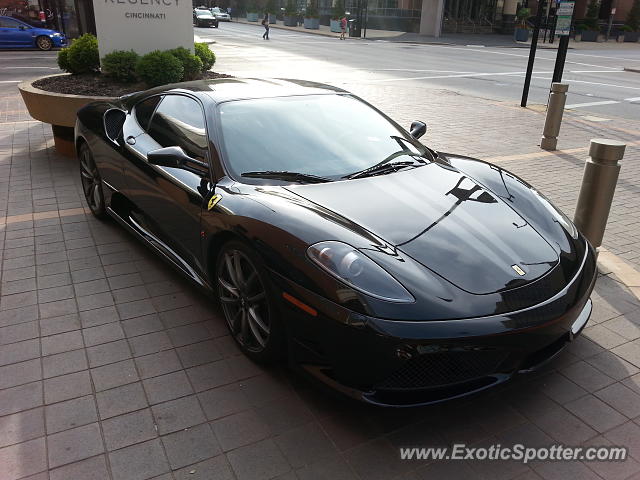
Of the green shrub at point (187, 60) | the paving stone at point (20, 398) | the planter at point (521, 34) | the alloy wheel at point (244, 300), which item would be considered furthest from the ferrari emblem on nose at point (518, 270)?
the planter at point (521, 34)

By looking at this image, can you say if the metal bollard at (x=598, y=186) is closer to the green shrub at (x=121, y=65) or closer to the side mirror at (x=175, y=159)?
the side mirror at (x=175, y=159)

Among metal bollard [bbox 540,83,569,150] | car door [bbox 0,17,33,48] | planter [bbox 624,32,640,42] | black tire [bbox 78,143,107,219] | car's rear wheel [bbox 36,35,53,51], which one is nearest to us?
black tire [bbox 78,143,107,219]

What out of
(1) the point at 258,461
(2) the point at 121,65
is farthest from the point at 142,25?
(1) the point at 258,461

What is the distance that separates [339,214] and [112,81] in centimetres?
672

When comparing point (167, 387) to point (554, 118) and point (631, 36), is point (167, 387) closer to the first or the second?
point (554, 118)

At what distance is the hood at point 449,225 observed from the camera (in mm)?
2691

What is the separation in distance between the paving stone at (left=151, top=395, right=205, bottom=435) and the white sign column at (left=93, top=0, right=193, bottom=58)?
7.16m

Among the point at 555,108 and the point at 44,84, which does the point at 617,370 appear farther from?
the point at 44,84

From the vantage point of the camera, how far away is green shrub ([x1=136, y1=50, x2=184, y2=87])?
8.07 m

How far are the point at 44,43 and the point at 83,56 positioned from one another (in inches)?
633

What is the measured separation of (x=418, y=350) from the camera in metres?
2.38

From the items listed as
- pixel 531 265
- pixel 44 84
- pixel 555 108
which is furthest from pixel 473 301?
pixel 44 84

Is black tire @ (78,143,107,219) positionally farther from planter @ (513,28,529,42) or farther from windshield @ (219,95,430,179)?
planter @ (513,28,529,42)

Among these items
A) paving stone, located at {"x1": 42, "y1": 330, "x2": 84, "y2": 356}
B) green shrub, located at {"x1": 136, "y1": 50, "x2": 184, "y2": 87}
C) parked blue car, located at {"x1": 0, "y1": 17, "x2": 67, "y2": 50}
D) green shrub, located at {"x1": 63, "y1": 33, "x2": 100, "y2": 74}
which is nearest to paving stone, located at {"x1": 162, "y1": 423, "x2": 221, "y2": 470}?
paving stone, located at {"x1": 42, "y1": 330, "x2": 84, "y2": 356}
